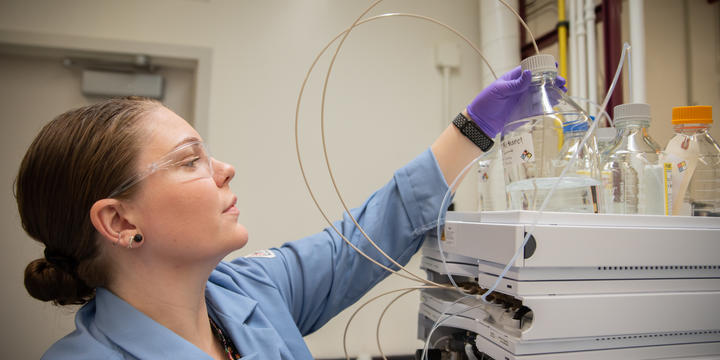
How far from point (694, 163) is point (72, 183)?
1.07 meters

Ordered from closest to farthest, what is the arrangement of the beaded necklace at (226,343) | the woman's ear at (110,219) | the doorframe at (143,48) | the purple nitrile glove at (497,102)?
the woman's ear at (110,219), the beaded necklace at (226,343), the purple nitrile glove at (497,102), the doorframe at (143,48)

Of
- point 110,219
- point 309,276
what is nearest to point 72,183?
point 110,219

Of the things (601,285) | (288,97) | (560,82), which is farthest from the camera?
(288,97)

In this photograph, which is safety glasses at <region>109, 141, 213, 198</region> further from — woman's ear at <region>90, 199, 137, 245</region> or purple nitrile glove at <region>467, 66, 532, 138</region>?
purple nitrile glove at <region>467, 66, 532, 138</region>

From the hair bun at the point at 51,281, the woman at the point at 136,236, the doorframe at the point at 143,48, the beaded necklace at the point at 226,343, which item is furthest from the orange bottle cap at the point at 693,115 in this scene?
the doorframe at the point at 143,48

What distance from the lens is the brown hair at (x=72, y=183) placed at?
68 cm

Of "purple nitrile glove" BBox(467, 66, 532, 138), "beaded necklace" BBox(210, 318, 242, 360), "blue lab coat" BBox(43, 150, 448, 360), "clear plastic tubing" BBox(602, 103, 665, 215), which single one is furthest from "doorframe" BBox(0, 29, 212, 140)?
"clear plastic tubing" BBox(602, 103, 665, 215)

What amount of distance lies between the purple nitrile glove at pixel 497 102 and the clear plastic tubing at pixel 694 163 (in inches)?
11.4

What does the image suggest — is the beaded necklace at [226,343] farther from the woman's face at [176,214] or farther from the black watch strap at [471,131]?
the black watch strap at [471,131]

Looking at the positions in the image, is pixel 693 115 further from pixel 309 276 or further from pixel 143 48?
pixel 143 48

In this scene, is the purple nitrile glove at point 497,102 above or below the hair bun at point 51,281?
above

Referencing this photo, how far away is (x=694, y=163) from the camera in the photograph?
71 cm

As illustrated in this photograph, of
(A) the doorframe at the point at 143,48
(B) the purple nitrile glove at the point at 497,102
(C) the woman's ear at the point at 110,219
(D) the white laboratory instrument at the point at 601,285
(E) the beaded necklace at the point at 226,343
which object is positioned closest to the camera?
(D) the white laboratory instrument at the point at 601,285

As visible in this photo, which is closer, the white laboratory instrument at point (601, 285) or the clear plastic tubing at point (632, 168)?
the white laboratory instrument at point (601, 285)
